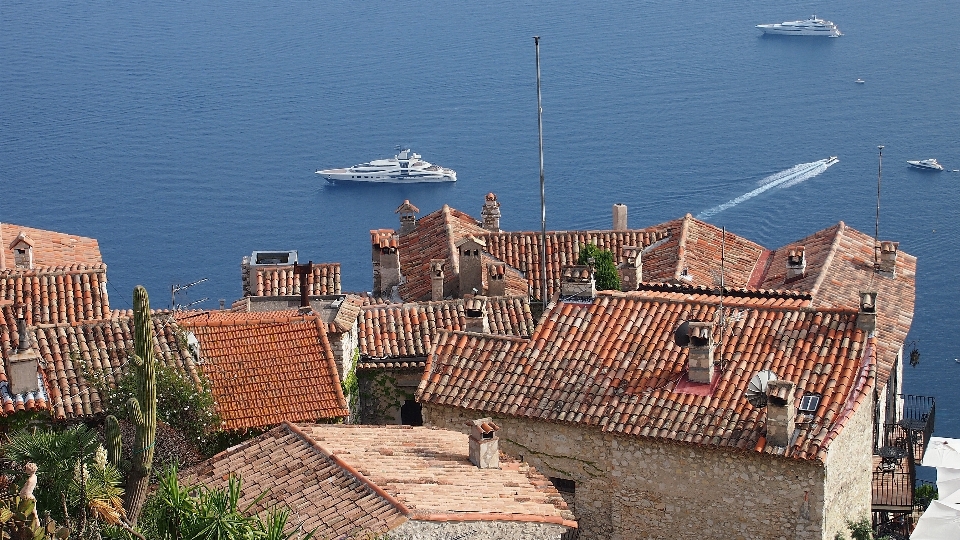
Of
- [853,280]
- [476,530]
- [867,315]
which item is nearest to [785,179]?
[853,280]

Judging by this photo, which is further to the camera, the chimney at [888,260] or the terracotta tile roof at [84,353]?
the chimney at [888,260]

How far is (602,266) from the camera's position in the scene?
37.0m

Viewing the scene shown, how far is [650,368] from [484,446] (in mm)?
4306

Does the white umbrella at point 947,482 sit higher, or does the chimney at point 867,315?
the chimney at point 867,315

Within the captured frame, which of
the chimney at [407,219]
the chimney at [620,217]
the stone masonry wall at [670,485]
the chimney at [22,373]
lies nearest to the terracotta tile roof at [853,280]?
the chimney at [620,217]

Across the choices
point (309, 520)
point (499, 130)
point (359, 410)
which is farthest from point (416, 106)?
point (309, 520)

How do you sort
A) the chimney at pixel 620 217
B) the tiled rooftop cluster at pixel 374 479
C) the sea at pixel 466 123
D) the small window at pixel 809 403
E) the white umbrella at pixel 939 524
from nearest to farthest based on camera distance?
1. the tiled rooftop cluster at pixel 374 479
2. the small window at pixel 809 403
3. the white umbrella at pixel 939 524
4. the chimney at pixel 620 217
5. the sea at pixel 466 123

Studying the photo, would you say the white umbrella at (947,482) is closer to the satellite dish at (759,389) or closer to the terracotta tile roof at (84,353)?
the satellite dish at (759,389)

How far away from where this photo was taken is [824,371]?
875 inches

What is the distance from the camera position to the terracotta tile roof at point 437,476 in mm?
17503

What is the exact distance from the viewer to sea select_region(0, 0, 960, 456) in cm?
9331

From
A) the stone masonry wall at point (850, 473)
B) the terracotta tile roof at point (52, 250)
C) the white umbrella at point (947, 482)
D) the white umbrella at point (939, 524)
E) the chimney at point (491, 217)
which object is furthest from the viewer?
the chimney at point (491, 217)

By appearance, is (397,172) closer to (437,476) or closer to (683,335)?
(683,335)

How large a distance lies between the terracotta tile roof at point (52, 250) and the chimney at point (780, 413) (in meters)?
21.4
